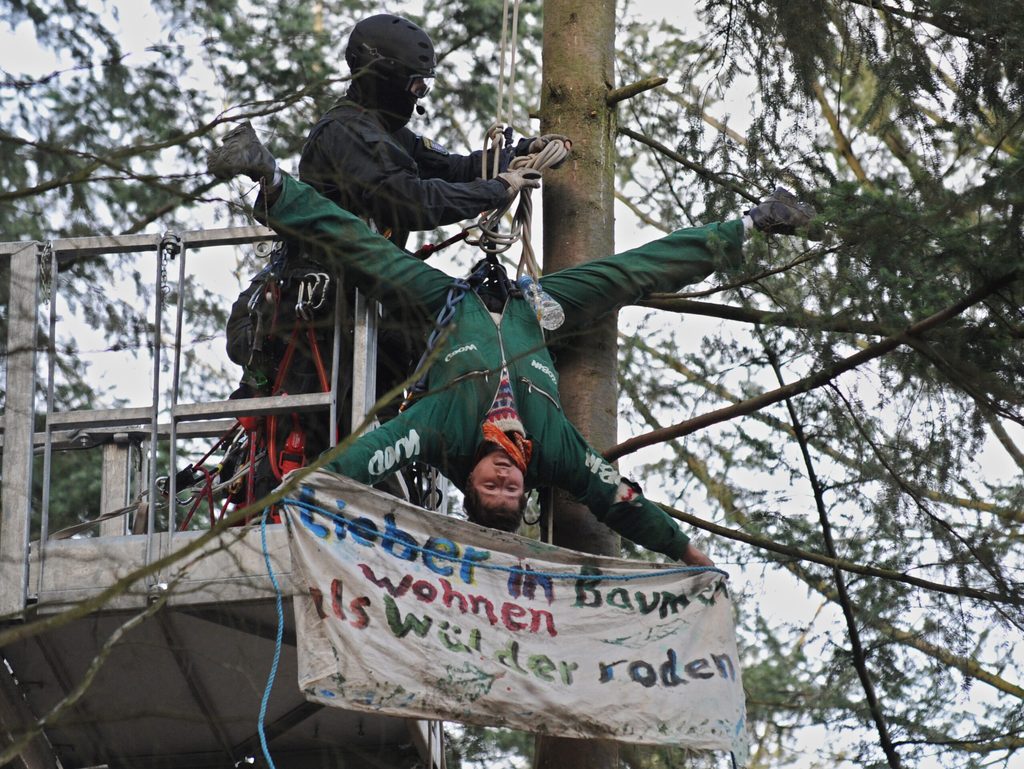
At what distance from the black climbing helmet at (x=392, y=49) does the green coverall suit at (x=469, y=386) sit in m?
0.94

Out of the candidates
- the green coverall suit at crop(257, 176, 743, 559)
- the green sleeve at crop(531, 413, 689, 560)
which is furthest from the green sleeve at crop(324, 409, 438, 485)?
the green sleeve at crop(531, 413, 689, 560)

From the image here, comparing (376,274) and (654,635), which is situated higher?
(376,274)

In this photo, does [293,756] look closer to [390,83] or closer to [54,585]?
[54,585]

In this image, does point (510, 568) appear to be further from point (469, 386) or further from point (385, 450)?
point (469, 386)

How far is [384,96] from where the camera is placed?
25.7 feet

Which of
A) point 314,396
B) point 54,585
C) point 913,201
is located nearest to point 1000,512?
point 913,201

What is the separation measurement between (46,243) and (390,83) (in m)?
1.75

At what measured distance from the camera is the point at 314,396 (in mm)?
6738

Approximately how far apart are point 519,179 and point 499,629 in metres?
2.14

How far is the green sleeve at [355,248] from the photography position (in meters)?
6.89

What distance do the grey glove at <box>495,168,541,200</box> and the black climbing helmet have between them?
581mm

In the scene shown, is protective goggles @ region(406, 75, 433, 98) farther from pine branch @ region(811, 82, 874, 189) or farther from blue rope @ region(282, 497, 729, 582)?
pine branch @ region(811, 82, 874, 189)

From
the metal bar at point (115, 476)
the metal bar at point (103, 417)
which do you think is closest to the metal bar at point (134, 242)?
the metal bar at point (103, 417)

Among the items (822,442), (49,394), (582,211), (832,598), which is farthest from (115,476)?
(832,598)
